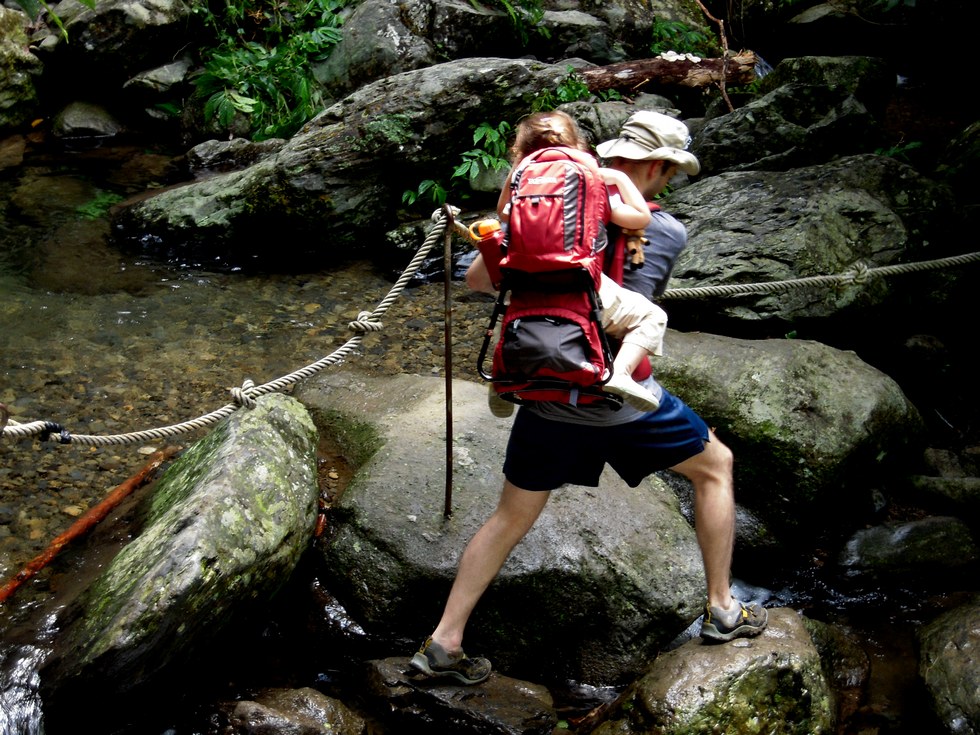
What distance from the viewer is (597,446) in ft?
9.77

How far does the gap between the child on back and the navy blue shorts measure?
214 millimetres

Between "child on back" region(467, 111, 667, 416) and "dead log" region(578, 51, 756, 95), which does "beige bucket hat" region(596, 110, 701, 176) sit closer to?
"child on back" region(467, 111, 667, 416)

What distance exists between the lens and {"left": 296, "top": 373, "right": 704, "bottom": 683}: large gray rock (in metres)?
3.74

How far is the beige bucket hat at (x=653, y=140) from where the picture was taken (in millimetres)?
2881

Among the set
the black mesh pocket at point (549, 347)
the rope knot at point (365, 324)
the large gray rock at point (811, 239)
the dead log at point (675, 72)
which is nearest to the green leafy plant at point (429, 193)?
the large gray rock at point (811, 239)

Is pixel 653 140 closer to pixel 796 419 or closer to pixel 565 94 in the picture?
pixel 796 419

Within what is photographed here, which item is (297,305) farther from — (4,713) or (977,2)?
(977,2)

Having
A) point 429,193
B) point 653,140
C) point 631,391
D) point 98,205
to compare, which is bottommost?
point 98,205

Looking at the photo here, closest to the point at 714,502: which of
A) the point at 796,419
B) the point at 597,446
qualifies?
the point at 597,446

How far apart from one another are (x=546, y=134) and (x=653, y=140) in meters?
0.39

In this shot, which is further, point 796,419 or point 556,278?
point 796,419

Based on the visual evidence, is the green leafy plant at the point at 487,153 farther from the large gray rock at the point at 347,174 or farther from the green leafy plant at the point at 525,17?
the green leafy plant at the point at 525,17

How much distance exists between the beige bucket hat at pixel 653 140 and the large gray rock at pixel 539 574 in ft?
5.96

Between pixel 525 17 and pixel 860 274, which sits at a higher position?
pixel 525 17
